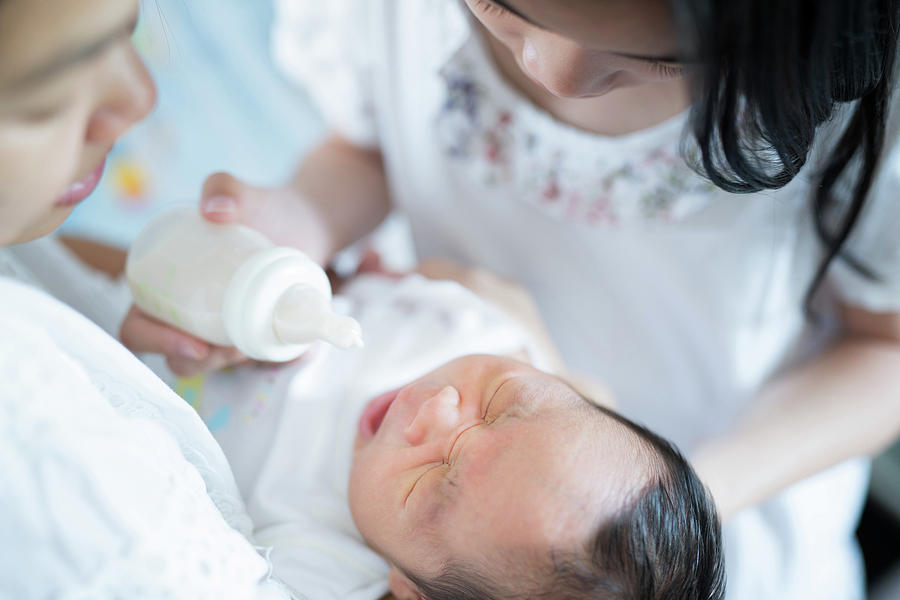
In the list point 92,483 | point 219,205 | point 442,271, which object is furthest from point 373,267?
point 92,483

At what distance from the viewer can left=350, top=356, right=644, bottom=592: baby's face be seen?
63cm

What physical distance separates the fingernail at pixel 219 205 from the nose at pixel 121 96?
0.17 meters

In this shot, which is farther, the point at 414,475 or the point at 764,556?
the point at 764,556

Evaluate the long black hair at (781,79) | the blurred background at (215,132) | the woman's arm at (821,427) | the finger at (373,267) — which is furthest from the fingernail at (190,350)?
the blurred background at (215,132)

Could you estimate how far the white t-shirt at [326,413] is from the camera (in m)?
0.74

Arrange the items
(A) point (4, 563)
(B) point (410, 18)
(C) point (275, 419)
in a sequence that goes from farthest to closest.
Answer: (B) point (410, 18), (C) point (275, 419), (A) point (4, 563)

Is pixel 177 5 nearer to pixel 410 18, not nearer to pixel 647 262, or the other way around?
pixel 410 18

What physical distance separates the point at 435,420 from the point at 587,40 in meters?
0.38

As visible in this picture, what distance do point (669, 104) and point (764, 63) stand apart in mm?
397

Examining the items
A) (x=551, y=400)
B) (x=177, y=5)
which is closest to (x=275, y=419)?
(x=551, y=400)

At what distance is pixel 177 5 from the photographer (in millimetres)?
671

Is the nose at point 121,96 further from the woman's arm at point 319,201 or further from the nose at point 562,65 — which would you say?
the nose at point 562,65

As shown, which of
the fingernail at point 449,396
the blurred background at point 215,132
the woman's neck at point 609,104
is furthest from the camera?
the blurred background at point 215,132

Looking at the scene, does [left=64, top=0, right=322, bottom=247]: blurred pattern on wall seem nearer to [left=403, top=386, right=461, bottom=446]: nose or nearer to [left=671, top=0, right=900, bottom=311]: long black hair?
[left=403, top=386, right=461, bottom=446]: nose
